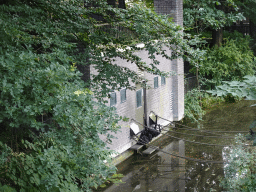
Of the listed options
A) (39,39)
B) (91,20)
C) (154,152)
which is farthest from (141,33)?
(154,152)

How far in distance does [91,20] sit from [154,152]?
6589mm

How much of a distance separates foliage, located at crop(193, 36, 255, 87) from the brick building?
3444mm

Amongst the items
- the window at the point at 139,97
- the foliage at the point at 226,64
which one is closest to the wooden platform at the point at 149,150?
the window at the point at 139,97

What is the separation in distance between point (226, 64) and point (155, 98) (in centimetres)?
717

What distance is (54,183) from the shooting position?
421cm

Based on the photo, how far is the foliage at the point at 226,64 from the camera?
18.9 m

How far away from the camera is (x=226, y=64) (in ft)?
63.3

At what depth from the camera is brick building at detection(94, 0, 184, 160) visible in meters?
11.7

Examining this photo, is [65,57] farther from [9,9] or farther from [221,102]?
[221,102]

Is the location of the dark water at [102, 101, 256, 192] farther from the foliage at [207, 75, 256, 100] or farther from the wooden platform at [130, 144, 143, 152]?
the foliage at [207, 75, 256, 100]

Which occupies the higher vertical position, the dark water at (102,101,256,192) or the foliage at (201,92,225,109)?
the foliage at (201,92,225,109)

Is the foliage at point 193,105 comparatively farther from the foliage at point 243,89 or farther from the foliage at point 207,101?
the foliage at point 243,89

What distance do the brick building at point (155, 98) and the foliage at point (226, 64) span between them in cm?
344

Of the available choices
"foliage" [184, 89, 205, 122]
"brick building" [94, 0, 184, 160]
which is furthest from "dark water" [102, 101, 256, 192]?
"foliage" [184, 89, 205, 122]
